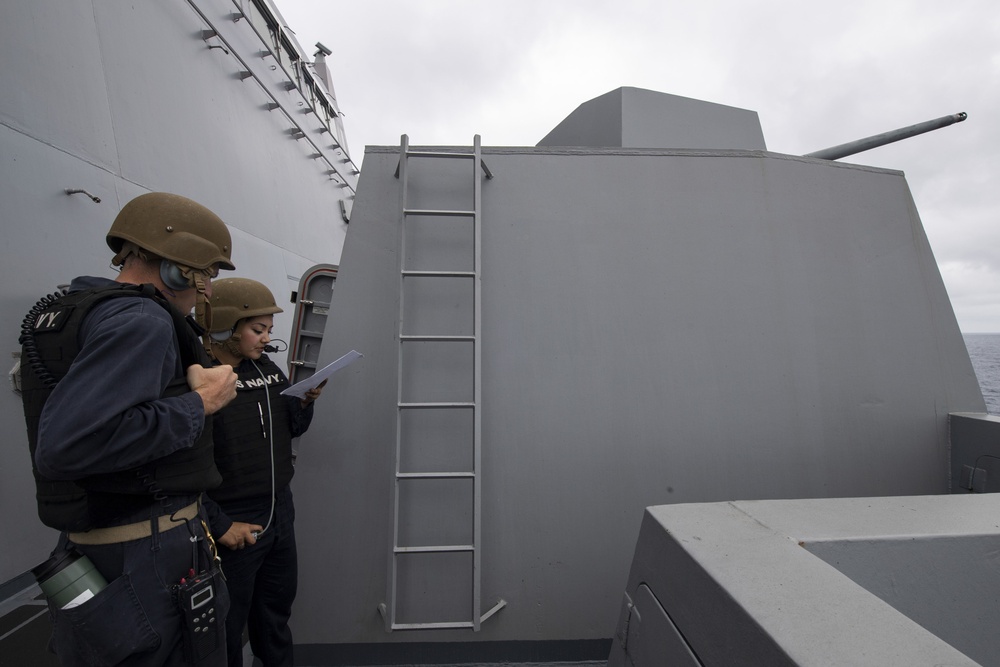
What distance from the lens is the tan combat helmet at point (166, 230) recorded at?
51.0 inches

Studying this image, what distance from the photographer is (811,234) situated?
2467 millimetres

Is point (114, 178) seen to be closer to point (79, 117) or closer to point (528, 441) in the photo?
point (79, 117)

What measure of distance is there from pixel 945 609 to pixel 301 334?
259cm

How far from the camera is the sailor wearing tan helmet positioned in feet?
3.46

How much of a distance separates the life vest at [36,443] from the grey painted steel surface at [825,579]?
122 cm

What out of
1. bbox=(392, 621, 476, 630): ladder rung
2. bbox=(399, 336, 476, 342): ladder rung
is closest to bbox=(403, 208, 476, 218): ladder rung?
bbox=(399, 336, 476, 342): ladder rung

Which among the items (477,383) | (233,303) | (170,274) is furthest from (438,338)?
(170,274)

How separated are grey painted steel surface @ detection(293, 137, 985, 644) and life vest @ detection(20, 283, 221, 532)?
39.7 inches

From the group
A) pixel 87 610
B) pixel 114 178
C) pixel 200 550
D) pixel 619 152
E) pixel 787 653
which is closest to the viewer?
pixel 787 653

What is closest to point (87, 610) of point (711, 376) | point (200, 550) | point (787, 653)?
point (200, 550)

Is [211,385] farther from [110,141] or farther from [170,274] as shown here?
[110,141]

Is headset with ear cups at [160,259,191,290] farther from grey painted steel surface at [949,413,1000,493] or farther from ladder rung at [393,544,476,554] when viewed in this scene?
grey painted steel surface at [949,413,1000,493]

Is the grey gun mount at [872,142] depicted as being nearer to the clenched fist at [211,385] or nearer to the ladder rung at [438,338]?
the ladder rung at [438,338]

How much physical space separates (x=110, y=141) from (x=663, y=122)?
347cm
